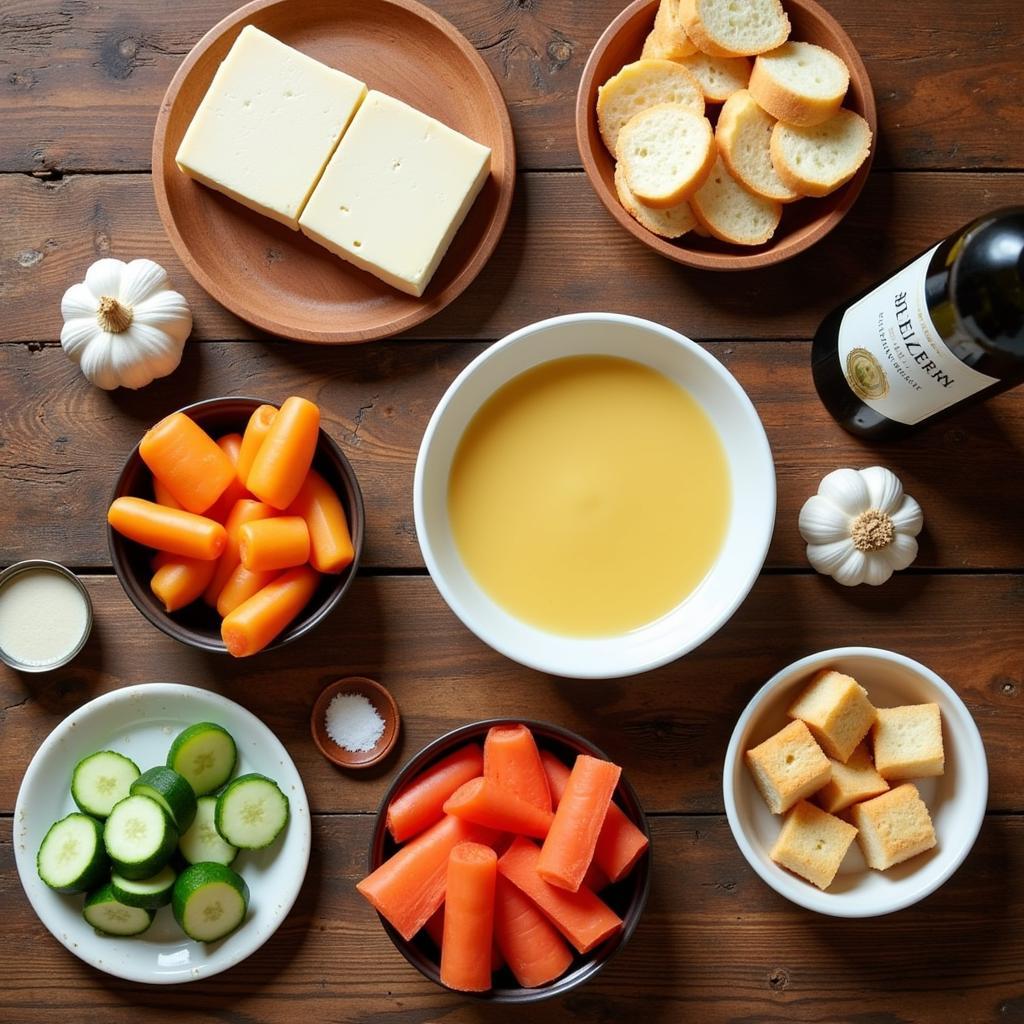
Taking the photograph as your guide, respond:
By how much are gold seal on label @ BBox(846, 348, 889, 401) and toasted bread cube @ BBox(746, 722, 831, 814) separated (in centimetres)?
49

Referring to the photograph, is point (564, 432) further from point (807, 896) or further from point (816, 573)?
point (807, 896)

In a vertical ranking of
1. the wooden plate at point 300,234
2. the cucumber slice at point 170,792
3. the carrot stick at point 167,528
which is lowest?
the cucumber slice at point 170,792

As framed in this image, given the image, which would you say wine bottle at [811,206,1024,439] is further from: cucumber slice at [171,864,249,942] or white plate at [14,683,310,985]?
→ cucumber slice at [171,864,249,942]

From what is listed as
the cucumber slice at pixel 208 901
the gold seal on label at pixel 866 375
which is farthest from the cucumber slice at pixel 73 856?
the gold seal on label at pixel 866 375

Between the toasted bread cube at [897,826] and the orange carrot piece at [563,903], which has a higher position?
the toasted bread cube at [897,826]

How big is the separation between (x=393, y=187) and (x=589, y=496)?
0.56 meters

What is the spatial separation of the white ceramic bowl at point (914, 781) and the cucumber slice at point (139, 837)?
0.81 metres

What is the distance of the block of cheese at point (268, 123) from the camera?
59.3 inches

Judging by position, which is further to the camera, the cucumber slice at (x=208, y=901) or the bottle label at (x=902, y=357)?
the cucumber slice at (x=208, y=901)

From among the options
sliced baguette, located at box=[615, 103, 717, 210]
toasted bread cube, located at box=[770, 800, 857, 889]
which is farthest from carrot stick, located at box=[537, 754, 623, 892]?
sliced baguette, located at box=[615, 103, 717, 210]

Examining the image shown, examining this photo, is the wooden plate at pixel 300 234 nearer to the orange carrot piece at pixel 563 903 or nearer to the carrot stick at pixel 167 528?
the carrot stick at pixel 167 528

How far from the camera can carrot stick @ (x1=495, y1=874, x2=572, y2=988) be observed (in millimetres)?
1432

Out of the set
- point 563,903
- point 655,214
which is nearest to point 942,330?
point 655,214

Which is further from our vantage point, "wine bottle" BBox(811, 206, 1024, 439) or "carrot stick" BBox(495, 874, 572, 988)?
"carrot stick" BBox(495, 874, 572, 988)
